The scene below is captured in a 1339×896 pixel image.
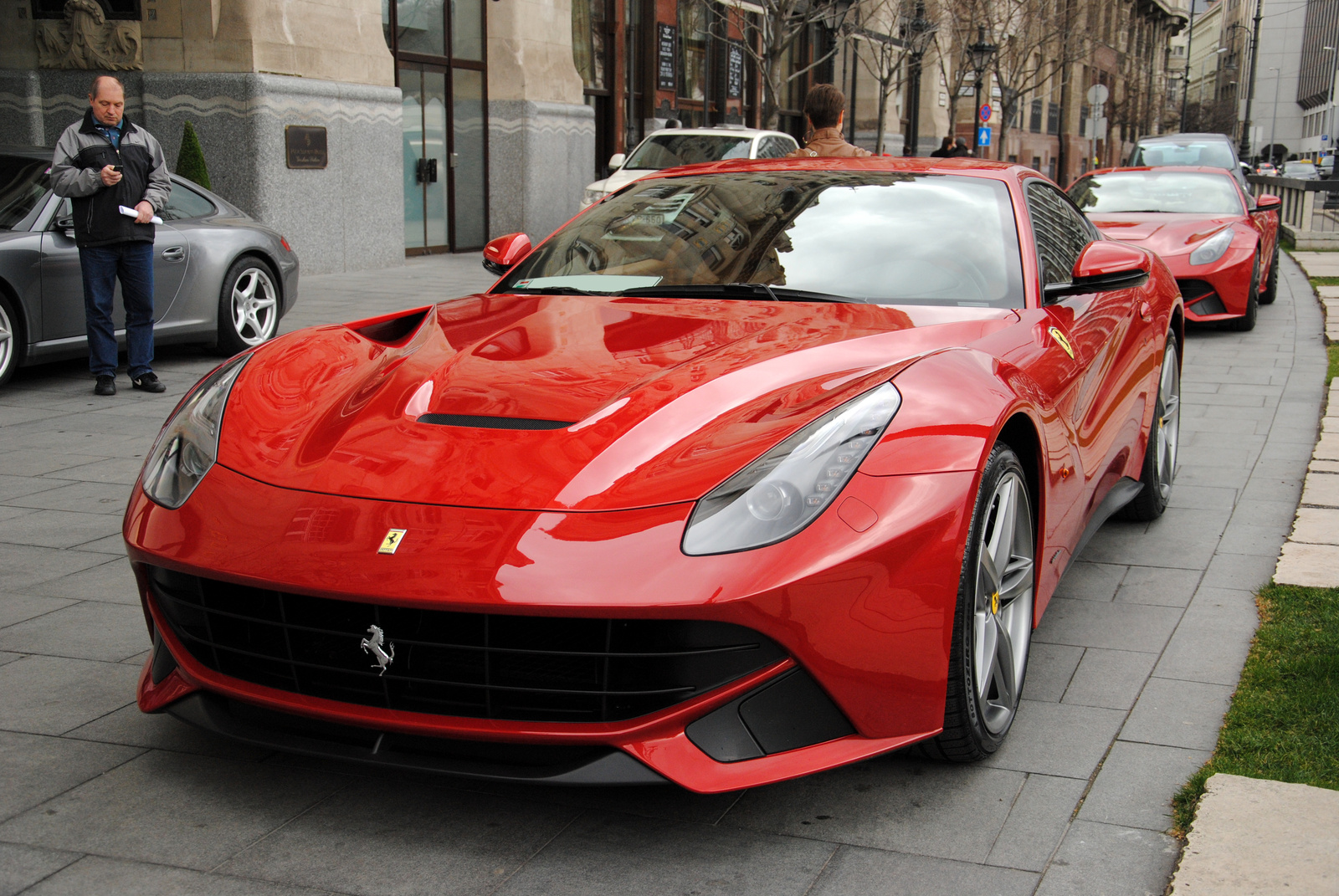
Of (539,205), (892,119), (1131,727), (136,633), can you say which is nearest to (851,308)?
(1131,727)

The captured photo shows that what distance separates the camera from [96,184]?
7.82 meters

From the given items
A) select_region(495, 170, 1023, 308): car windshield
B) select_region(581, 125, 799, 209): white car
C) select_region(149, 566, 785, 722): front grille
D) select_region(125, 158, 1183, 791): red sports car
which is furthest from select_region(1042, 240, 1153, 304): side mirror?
select_region(581, 125, 799, 209): white car

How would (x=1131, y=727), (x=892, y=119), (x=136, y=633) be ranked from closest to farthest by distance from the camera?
1. (x=1131, y=727)
2. (x=136, y=633)
3. (x=892, y=119)

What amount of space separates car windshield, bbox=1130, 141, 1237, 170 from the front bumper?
627 inches

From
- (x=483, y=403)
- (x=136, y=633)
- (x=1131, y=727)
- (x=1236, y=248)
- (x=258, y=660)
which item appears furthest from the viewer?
(x=1236, y=248)

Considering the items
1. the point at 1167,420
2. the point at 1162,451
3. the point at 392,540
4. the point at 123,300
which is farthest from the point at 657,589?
the point at 123,300

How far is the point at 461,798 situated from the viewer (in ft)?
9.52

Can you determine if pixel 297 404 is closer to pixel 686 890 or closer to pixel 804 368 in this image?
pixel 804 368

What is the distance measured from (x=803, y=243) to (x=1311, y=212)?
2114 cm

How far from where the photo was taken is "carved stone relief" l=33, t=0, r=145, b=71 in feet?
45.4

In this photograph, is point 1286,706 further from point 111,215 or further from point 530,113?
point 530,113

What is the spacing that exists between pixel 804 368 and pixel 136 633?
2208 mm

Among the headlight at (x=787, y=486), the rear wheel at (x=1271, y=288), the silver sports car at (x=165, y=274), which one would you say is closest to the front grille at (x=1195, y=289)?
the rear wheel at (x=1271, y=288)

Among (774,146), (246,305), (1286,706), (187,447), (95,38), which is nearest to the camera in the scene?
(187,447)
